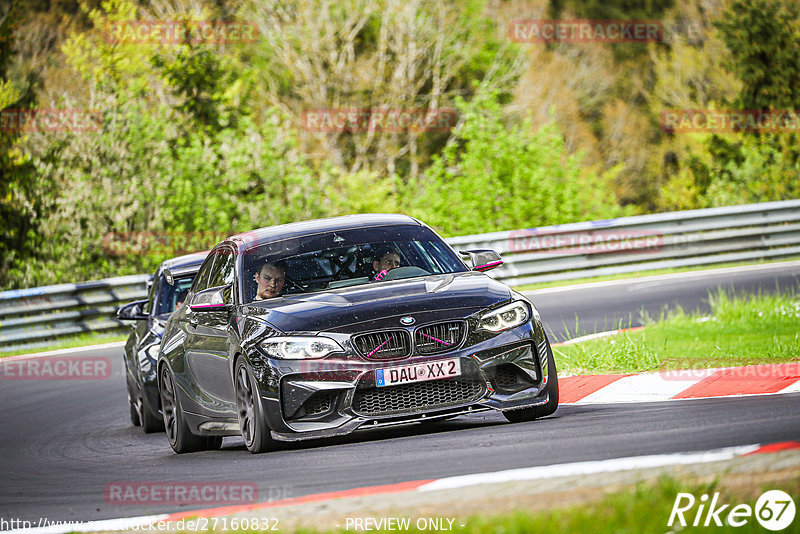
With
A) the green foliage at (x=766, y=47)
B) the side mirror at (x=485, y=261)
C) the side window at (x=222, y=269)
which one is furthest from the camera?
the green foliage at (x=766, y=47)

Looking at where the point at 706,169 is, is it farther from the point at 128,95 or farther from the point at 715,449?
the point at 715,449

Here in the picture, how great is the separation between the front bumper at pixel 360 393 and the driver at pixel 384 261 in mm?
1310

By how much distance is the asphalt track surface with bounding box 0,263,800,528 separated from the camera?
6488 mm

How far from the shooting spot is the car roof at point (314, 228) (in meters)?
9.14

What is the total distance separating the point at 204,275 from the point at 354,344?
280cm

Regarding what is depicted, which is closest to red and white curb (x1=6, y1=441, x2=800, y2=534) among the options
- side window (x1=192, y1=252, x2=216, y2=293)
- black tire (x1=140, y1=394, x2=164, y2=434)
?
side window (x1=192, y1=252, x2=216, y2=293)

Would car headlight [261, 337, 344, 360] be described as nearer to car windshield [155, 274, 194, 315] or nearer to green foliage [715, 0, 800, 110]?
car windshield [155, 274, 194, 315]

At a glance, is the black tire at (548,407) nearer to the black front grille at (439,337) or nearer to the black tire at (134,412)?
the black front grille at (439,337)

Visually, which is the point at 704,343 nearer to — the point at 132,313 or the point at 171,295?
the point at 171,295

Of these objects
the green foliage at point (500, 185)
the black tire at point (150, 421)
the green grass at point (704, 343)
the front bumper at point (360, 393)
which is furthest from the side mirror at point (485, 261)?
the green foliage at point (500, 185)

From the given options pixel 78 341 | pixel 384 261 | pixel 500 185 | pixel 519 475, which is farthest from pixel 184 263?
pixel 500 185

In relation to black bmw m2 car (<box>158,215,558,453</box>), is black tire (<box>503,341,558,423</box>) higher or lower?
lower

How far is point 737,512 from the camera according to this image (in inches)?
181

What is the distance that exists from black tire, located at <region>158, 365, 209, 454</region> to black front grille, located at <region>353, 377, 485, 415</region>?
2.09m
